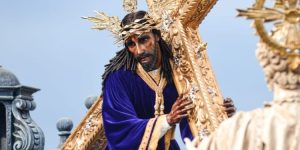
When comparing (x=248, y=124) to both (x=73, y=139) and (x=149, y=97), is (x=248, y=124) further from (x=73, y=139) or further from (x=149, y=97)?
(x=73, y=139)

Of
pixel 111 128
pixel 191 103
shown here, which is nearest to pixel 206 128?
pixel 191 103

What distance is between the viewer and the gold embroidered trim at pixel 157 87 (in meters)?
11.0

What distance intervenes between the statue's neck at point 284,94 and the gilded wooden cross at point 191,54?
4.25 m

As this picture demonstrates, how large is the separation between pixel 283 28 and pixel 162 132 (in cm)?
457

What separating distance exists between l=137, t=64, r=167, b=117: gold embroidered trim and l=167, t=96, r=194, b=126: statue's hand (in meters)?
0.24

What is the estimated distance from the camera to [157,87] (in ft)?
36.5

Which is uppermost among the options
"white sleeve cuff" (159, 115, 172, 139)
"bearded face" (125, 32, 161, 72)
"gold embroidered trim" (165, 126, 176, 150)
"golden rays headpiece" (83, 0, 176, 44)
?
"golden rays headpiece" (83, 0, 176, 44)

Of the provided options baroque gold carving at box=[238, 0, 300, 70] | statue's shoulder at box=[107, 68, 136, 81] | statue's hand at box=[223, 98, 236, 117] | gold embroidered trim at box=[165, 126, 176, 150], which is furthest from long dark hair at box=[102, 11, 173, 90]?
baroque gold carving at box=[238, 0, 300, 70]

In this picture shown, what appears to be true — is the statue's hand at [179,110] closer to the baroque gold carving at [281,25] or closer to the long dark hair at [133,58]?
the long dark hair at [133,58]

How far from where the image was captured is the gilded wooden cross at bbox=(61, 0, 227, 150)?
422 inches

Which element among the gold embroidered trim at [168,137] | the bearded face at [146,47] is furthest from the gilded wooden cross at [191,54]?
the gold embroidered trim at [168,137]

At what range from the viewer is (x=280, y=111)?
625 cm

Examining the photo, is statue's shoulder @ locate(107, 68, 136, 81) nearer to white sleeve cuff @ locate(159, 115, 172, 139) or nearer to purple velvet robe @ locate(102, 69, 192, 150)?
purple velvet robe @ locate(102, 69, 192, 150)

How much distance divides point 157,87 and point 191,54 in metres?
0.36
